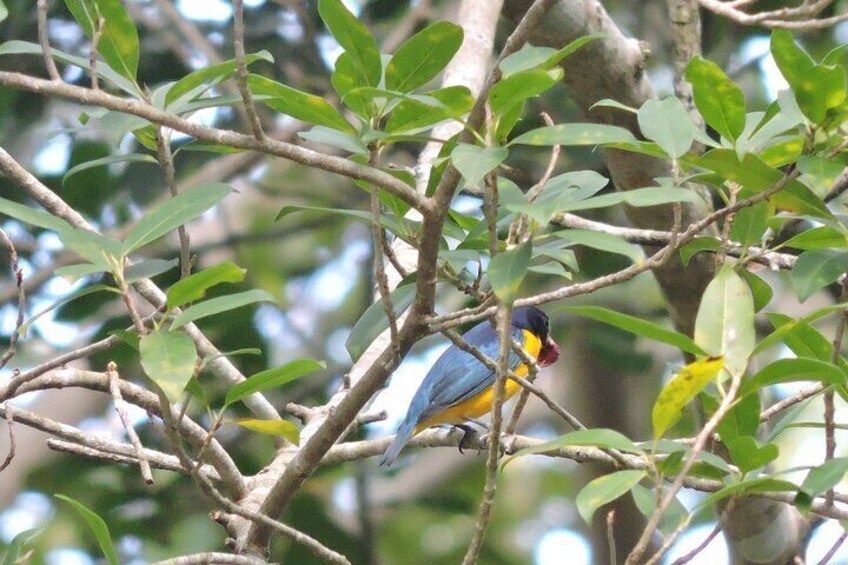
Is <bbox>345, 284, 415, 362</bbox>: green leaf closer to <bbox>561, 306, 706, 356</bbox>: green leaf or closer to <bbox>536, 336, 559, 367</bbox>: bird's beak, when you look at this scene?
<bbox>561, 306, 706, 356</bbox>: green leaf

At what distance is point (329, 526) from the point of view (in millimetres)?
4473

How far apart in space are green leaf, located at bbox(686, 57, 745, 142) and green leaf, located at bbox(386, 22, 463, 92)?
350 millimetres

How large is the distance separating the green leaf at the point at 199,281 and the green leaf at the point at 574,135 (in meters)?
0.43

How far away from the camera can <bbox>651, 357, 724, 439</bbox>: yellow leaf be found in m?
1.62

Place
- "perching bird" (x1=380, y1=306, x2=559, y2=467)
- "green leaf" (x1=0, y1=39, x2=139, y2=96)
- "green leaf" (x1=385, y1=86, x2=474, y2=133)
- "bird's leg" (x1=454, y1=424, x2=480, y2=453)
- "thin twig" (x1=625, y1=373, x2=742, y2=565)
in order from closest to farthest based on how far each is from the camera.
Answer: "thin twig" (x1=625, y1=373, x2=742, y2=565), "green leaf" (x1=385, y1=86, x2=474, y2=133), "green leaf" (x1=0, y1=39, x2=139, y2=96), "bird's leg" (x1=454, y1=424, x2=480, y2=453), "perching bird" (x1=380, y1=306, x2=559, y2=467)

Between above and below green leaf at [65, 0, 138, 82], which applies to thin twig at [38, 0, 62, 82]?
below

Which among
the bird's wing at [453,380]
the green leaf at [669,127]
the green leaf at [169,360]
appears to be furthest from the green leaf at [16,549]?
the bird's wing at [453,380]

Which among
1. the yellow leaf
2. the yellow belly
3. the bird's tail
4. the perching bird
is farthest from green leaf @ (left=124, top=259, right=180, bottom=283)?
the yellow belly

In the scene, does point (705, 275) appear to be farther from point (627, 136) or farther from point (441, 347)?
point (441, 347)

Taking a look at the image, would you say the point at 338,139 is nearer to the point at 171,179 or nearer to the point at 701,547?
the point at 171,179

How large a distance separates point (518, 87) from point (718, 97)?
0.38 metres

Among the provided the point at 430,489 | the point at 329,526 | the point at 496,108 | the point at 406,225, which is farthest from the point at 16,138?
the point at 496,108

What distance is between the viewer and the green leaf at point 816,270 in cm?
193

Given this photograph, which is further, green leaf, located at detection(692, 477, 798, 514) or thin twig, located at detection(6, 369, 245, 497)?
thin twig, located at detection(6, 369, 245, 497)
